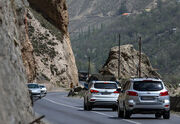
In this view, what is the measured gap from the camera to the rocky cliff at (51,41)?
96.8 m

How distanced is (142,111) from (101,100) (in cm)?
690

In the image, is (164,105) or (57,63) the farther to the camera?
(57,63)

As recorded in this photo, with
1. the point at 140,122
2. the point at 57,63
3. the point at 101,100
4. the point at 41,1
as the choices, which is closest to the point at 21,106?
the point at 140,122

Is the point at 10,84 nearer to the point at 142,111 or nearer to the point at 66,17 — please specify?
the point at 142,111

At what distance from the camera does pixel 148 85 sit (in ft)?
75.3

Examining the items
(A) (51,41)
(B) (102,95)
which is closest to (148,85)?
(B) (102,95)

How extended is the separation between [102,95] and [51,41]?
7423 cm

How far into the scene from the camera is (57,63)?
99.6 metres

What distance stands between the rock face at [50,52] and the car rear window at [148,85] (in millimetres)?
70297

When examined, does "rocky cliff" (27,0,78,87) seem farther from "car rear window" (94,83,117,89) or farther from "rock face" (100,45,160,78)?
"car rear window" (94,83,117,89)

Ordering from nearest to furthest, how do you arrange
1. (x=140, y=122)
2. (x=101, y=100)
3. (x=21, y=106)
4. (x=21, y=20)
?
(x=21, y=106), (x=140, y=122), (x=101, y=100), (x=21, y=20)

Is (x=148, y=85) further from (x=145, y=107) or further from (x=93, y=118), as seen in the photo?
(x=93, y=118)

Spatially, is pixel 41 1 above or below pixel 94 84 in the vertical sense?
above

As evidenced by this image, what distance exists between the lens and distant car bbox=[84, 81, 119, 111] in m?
29.6
